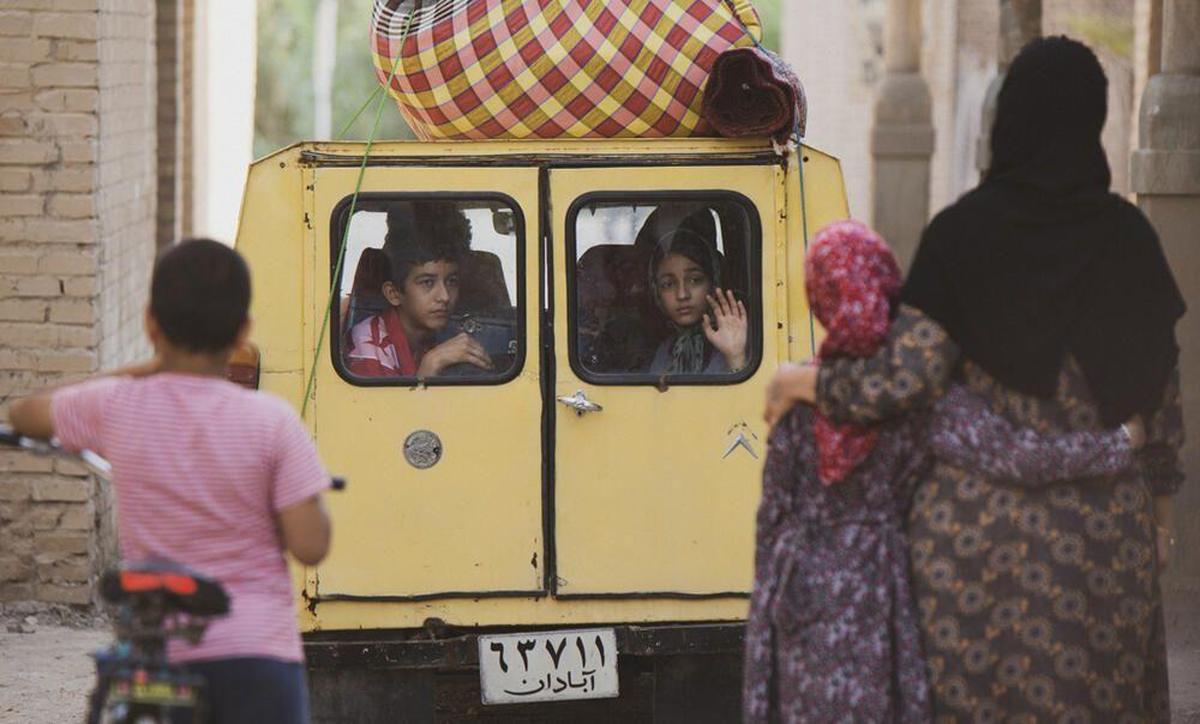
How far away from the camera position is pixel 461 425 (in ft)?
19.4

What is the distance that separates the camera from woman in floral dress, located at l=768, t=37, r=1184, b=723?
430cm

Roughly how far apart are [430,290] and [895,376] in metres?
2.01

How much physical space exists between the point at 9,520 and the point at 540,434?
3637 millimetres

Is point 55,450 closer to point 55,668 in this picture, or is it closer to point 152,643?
point 152,643

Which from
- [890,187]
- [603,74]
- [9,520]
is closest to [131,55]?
[9,520]

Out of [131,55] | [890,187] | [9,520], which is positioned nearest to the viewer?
[9,520]

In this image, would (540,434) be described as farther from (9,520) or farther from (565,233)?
(9,520)

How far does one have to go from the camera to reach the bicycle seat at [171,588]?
3.67 m

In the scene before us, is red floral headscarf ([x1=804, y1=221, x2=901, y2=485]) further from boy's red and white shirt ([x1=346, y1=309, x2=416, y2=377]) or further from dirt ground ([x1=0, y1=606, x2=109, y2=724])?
dirt ground ([x1=0, y1=606, x2=109, y2=724])

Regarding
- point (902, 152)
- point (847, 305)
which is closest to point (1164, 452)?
point (847, 305)

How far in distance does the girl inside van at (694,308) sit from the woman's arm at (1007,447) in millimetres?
1701

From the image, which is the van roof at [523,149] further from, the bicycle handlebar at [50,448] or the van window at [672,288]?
the bicycle handlebar at [50,448]

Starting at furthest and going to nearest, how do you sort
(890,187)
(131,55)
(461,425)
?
1. (890,187)
2. (131,55)
3. (461,425)

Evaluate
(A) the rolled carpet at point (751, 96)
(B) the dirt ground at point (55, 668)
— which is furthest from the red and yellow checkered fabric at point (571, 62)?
(B) the dirt ground at point (55, 668)
